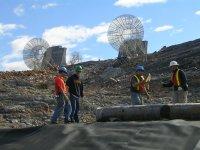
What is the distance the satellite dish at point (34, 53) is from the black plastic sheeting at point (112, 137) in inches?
2118

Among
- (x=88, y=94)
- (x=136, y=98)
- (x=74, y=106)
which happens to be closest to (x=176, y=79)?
(x=136, y=98)

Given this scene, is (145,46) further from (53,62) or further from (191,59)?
(191,59)

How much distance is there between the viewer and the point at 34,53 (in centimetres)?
5912

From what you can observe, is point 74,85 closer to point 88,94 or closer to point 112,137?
point 88,94

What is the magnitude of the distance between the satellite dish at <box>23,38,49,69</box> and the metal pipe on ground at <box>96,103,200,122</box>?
5316 centimetres

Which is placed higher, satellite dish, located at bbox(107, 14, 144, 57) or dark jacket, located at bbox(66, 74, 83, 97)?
satellite dish, located at bbox(107, 14, 144, 57)

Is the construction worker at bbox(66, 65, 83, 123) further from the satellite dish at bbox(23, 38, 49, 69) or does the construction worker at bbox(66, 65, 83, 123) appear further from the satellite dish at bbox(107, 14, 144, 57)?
the satellite dish at bbox(23, 38, 49, 69)

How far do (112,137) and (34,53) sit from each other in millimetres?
55426

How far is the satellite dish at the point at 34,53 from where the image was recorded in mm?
58812

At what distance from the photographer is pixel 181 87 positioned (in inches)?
563

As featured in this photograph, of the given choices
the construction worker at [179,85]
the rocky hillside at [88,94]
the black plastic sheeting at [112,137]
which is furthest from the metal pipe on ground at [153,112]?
the rocky hillside at [88,94]

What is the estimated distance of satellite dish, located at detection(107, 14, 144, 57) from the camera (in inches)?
2068

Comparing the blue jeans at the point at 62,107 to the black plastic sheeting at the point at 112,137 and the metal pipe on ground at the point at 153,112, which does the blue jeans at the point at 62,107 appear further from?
the black plastic sheeting at the point at 112,137

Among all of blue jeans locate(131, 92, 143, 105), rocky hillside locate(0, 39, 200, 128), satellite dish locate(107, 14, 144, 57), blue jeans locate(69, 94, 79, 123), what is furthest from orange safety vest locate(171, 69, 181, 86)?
satellite dish locate(107, 14, 144, 57)
